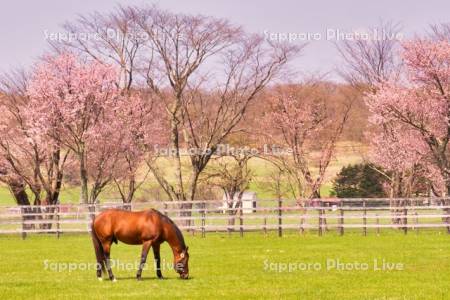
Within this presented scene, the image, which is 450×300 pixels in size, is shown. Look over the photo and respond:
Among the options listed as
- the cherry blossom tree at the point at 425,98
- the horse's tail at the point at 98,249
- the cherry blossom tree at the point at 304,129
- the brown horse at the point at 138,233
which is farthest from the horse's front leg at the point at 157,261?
the cherry blossom tree at the point at 304,129

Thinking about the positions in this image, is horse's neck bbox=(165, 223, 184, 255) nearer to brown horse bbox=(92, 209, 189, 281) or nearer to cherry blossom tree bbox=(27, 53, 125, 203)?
brown horse bbox=(92, 209, 189, 281)

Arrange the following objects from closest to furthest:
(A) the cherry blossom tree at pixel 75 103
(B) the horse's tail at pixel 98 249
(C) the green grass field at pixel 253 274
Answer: (C) the green grass field at pixel 253 274 → (B) the horse's tail at pixel 98 249 → (A) the cherry blossom tree at pixel 75 103

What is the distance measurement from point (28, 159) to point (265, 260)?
1032 inches

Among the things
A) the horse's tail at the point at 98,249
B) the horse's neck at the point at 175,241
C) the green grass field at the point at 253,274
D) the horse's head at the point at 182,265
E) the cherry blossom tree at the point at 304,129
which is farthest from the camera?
the cherry blossom tree at the point at 304,129

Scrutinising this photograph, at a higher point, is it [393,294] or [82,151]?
[82,151]

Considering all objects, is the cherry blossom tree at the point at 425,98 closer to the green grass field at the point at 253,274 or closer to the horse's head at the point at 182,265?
the green grass field at the point at 253,274

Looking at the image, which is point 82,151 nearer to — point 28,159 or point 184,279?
point 28,159

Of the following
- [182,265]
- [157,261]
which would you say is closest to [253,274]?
[182,265]

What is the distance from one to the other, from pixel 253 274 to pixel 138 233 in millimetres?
2585

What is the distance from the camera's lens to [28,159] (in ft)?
141

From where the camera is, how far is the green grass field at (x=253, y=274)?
1317 centimetres

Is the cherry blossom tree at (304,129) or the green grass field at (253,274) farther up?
the cherry blossom tree at (304,129)

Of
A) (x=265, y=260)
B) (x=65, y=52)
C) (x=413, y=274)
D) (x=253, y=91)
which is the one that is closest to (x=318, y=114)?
(x=253, y=91)

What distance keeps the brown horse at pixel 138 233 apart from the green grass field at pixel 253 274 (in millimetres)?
494
